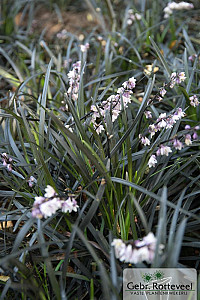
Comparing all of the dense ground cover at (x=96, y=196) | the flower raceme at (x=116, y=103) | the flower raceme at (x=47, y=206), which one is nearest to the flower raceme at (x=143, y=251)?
the dense ground cover at (x=96, y=196)

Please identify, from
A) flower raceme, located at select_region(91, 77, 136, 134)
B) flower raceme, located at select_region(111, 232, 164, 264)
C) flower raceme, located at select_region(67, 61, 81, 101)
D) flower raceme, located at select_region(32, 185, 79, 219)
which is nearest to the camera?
flower raceme, located at select_region(111, 232, 164, 264)

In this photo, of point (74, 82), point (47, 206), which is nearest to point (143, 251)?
point (47, 206)

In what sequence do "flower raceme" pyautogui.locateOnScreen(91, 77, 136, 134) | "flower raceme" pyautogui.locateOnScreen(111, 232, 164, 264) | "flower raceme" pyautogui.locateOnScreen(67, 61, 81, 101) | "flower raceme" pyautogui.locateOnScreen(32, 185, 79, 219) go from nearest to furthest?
"flower raceme" pyautogui.locateOnScreen(111, 232, 164, 264)
"flower raceme" pyautogui.locateOnScreen(32, 185, 79, 219)
"flower raceme" pyautogui.locateOnScreen(91, 77, 136, 134)
"flower raceme" pyautogui.locateOnScreen(67, 61, 81, 101)

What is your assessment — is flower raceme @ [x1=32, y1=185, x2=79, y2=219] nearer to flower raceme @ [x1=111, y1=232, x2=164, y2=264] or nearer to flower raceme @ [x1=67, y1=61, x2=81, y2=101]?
flower raceme @ [x1=111, y1=232, x2=164, y2=264]

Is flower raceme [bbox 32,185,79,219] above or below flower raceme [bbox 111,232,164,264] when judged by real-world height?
above

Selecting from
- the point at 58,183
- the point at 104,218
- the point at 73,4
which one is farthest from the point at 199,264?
the point at 73,4

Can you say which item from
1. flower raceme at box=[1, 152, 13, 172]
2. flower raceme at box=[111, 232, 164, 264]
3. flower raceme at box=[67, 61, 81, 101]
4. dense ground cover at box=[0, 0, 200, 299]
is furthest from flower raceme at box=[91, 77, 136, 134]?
flower raceme at box=[111, 232, 164, 264]

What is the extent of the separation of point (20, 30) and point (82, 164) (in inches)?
119

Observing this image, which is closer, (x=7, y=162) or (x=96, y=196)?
(x=96, y=196)

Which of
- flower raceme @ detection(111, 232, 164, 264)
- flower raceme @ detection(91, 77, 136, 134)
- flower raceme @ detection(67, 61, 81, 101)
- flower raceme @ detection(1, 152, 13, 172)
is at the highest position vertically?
flower raceme @ detection(67, 61, 81, 101)

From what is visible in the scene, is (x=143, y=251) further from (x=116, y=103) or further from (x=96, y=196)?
(x=116, y=103)

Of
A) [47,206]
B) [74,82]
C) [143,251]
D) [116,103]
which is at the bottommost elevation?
[143,251]

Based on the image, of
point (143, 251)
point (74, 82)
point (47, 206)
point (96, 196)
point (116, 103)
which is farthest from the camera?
point (74, 82)

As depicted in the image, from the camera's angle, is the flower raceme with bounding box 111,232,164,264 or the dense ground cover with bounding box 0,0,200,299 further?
the dense ground cover with bounding box 0,0,200,299
